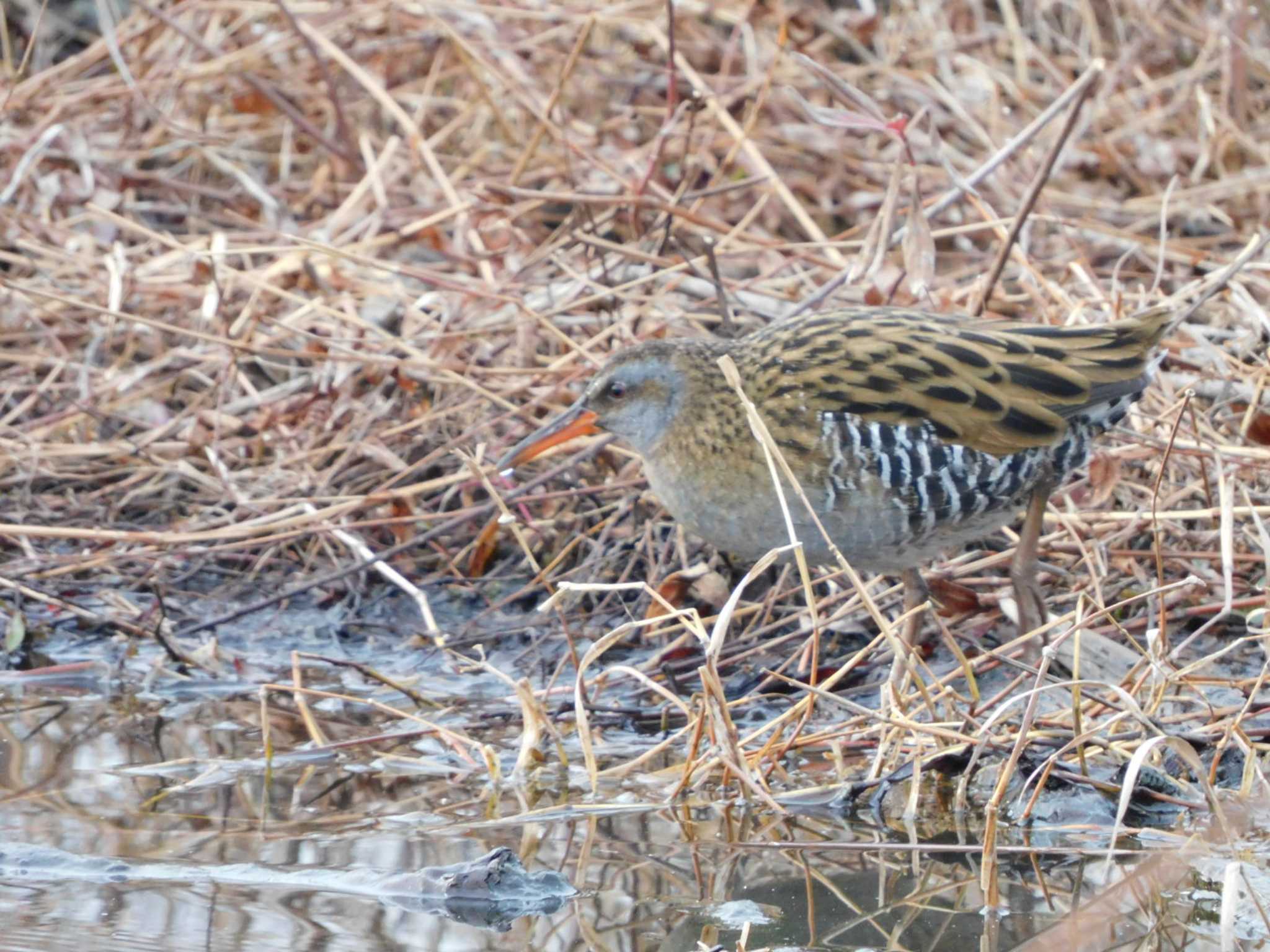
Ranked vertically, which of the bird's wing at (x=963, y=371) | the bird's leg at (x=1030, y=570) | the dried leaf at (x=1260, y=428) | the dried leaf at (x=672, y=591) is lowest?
the dried leaf at (x=672, y=591)

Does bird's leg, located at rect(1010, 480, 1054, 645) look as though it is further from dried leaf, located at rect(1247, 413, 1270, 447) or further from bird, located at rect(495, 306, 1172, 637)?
→ dried leaf, located at rect(1247, 413, 1270, 447)

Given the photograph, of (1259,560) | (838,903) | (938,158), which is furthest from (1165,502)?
(838,903)

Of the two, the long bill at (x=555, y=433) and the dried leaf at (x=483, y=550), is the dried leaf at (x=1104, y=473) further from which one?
the dried leaf at (x=483, y=550)

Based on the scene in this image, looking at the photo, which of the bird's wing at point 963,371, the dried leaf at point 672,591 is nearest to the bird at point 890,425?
the bird's wing at point 963,371

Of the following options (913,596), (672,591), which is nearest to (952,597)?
(913,596)

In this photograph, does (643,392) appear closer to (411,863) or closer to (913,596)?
(913,596)

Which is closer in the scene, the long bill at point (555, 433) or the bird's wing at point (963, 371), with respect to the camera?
the bird's wing at point (963, 371)

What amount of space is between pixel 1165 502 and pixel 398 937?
2.58m

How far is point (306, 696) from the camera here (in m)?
3.98

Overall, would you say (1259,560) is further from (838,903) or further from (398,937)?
(398,937)

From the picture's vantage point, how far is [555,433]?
13.5 feet

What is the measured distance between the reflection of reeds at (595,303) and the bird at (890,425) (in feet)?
0.70

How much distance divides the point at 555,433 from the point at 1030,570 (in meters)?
1.14

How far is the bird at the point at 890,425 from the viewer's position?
359 centimetres
